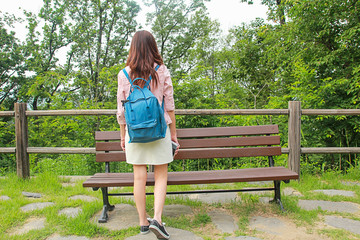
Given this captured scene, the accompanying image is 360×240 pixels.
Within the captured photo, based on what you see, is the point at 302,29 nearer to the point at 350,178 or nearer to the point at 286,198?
the point at 350,178

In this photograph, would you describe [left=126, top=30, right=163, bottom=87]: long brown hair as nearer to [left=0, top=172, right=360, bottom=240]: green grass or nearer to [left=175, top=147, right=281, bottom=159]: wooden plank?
[left=175, top=147, right=281, bottom=159]: wooden plank

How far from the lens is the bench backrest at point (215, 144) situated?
3055 mm

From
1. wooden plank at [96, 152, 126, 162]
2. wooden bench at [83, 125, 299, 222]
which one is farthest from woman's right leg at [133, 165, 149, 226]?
wooden plank at [96, 152, 126, 162]

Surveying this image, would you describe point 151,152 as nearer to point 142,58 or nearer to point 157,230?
point 157,230

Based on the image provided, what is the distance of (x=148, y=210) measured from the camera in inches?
116

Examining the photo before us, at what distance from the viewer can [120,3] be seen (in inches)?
943

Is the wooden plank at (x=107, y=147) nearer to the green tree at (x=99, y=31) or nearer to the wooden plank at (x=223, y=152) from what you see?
the wooden plank at (x=223, y=152)

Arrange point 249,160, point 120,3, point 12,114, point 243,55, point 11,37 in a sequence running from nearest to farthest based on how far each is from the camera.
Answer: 1. point 12,114
2. point 249,160
3. point 243,55
4. point 11,37
5. point 120,3

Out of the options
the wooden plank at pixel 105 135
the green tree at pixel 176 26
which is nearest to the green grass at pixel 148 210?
the wooden plank at pixel 105 135

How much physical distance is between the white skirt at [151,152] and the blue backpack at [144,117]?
0.13m

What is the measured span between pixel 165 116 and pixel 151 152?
0.33 meters

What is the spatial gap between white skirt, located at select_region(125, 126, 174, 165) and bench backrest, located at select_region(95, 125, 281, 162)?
0.75 metres

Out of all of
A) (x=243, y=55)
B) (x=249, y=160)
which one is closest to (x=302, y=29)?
(x=249, y=160)

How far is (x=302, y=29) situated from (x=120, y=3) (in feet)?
64.8
